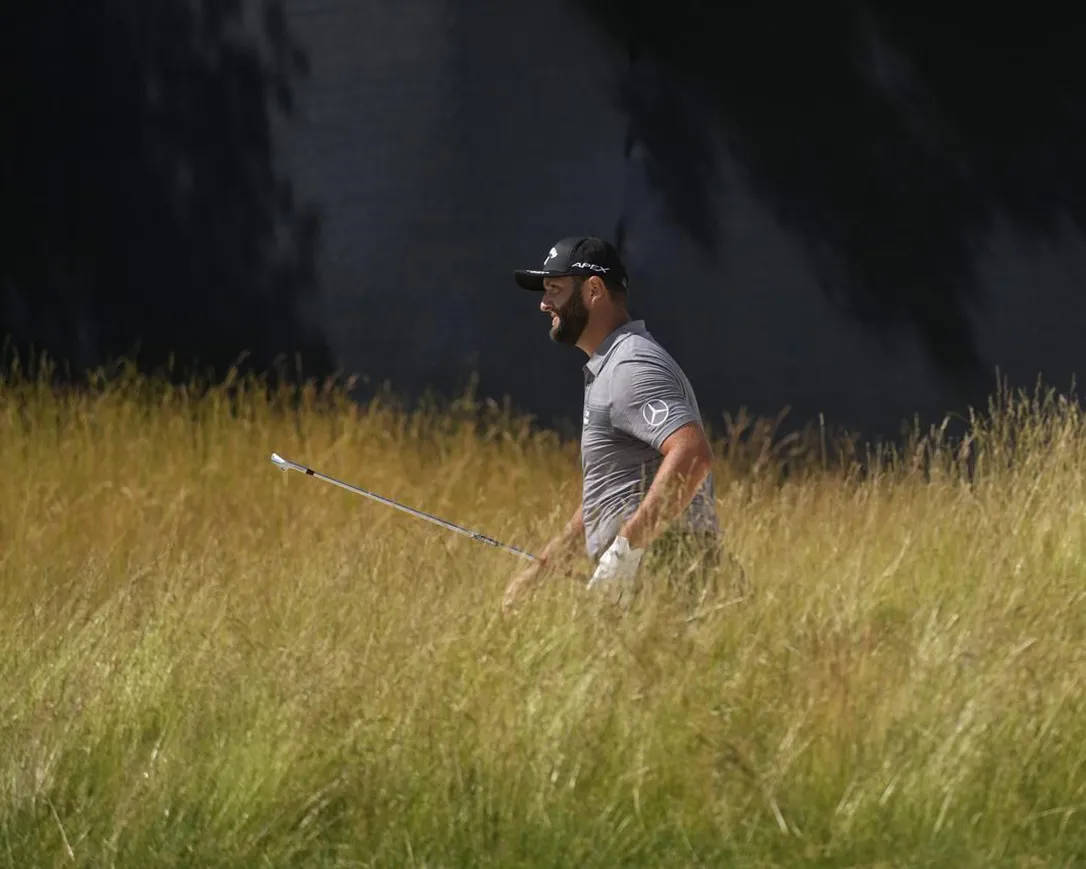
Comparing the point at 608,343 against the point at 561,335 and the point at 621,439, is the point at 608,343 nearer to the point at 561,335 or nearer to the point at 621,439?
the point at 561,335

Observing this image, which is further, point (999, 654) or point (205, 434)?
point (205, 434)

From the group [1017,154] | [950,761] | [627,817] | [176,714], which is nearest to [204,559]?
[176,714]

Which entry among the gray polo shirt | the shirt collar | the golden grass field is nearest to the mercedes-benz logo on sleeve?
the gray polo shirt

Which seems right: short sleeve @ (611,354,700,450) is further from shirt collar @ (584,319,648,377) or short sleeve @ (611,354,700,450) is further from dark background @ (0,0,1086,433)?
dark background @ (0,0,1086,433)

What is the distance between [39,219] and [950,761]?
6.98 m

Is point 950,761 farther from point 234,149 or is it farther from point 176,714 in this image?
point 234,149

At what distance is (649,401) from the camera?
18.4ft

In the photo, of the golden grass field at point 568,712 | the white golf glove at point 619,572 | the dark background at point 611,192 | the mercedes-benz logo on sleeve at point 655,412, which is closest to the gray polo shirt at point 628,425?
the mercedes-benz logo on sleeve at point 655,412

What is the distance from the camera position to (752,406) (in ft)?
31.3

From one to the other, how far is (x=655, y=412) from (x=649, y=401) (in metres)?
0.04

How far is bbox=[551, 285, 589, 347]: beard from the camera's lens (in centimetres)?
584

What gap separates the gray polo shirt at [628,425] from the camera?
18.5ft

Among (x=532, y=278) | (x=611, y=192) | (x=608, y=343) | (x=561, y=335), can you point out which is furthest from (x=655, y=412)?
(x=611, y=192)

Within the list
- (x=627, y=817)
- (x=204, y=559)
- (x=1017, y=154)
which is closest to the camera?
(x=627, y=817)
